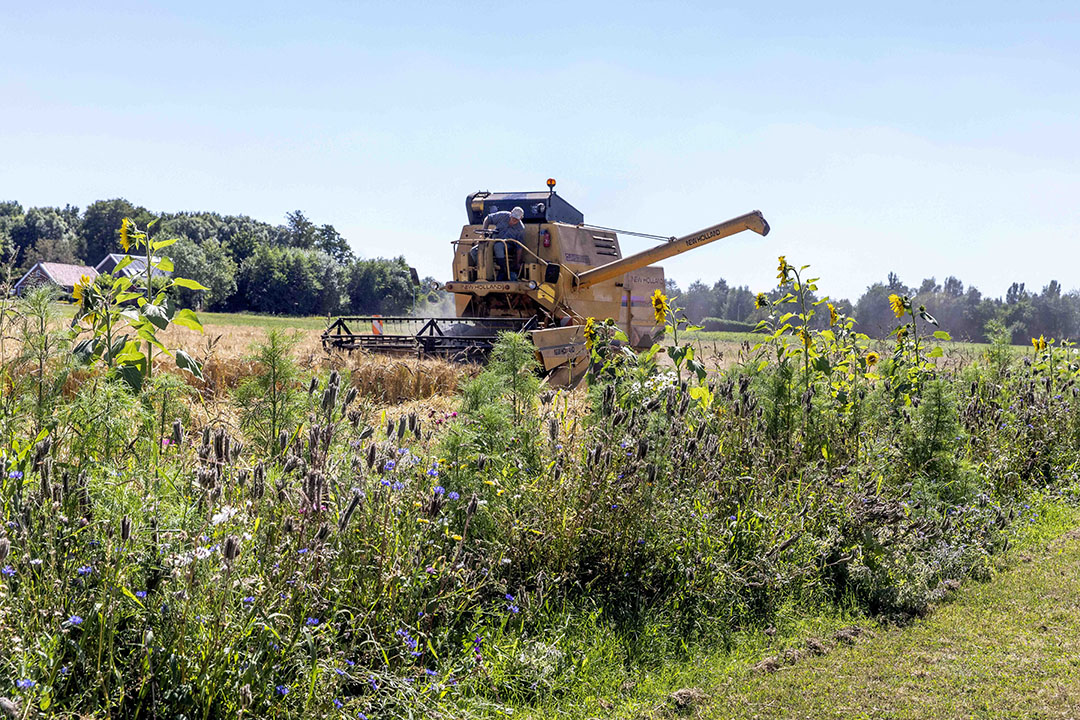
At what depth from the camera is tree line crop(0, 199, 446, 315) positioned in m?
72.5

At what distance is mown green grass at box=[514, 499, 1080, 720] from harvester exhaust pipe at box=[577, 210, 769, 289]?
9.92 metres

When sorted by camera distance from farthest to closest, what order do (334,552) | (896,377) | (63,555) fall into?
(896,377) → (334,552) → (63,555)

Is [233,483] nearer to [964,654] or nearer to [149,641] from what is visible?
[149,641]

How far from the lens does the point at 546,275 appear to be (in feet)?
44.3

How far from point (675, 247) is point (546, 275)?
7.98ft

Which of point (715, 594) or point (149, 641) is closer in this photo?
point (149, 641)

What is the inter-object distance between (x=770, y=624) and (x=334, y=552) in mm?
2218

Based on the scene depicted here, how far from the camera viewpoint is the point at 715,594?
152 inches

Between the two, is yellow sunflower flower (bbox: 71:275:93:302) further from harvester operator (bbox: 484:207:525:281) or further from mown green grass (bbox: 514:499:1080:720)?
harvester operator (bbox: 484:207:525:281)

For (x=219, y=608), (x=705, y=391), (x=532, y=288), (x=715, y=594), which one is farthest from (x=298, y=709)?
(x=532, y=288)

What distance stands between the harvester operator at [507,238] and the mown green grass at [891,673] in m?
10.1

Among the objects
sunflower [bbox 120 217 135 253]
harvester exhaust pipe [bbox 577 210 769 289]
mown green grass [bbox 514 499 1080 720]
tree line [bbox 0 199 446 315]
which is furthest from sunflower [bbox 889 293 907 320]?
tree line [bbox 0 199 446 315]

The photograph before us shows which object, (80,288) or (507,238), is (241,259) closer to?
(507,238)

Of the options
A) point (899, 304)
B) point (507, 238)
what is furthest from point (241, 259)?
point (899, 304)
